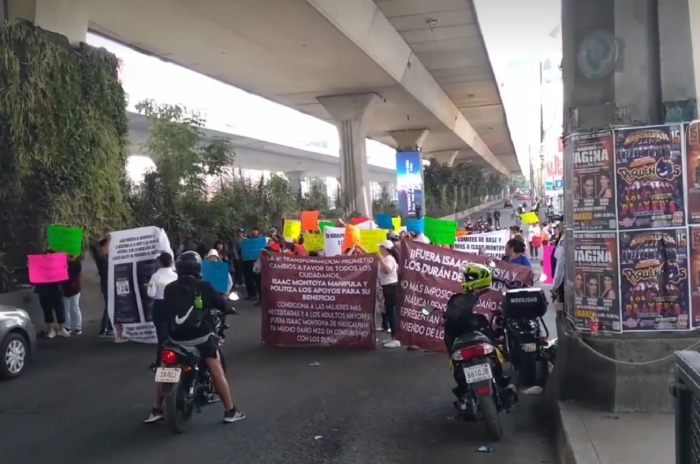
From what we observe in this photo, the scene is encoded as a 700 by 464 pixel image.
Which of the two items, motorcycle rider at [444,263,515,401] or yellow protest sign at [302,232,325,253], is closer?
motorcycle rider at [444,263,515,401]

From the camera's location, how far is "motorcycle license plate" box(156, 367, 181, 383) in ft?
21.4

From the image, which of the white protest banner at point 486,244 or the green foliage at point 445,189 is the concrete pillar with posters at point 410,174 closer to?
the green foliage at point 445,189

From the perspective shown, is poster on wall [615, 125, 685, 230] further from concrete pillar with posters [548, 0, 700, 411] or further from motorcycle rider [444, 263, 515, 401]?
motorcycle rider [444, 263, 515, 401]

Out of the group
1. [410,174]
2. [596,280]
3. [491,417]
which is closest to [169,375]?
[491,417]

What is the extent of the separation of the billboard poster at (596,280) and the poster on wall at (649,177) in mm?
258

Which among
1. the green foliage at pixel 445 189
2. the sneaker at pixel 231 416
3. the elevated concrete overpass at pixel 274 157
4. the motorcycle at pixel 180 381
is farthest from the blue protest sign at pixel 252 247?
the green foliage at pixel 445 189

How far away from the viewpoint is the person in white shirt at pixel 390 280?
10.8 meters

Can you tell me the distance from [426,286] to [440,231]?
427 centimetres

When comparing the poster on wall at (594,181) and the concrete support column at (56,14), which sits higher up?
the concrete support column at (56,14)

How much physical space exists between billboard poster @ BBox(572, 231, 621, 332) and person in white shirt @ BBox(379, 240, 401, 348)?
411 centimetres

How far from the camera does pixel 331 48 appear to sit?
21.7m

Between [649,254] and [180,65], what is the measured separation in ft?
71.0

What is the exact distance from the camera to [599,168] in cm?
659

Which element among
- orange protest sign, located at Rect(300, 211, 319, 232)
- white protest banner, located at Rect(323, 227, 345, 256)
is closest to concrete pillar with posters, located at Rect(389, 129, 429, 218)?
orange protest sign, located at Rect(300, 211, 319, 232)
